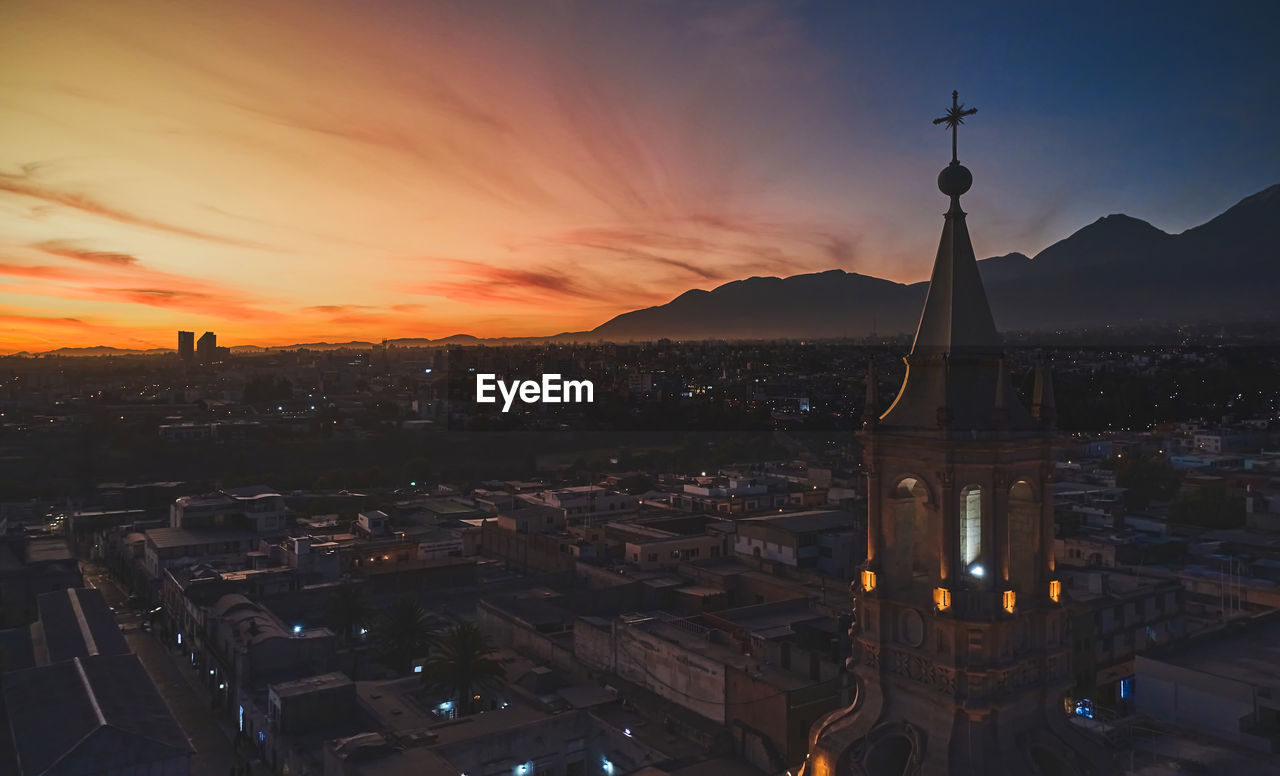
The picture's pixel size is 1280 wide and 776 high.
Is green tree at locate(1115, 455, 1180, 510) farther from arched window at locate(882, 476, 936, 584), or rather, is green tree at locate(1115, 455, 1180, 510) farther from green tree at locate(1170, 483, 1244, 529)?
arched window at locate(882, 476, 936, 584)

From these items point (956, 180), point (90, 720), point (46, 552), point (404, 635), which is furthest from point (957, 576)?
point (46, 552)

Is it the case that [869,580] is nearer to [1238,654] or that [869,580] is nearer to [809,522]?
[1238,654]

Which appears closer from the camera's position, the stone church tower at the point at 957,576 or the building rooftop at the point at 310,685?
the stone church tower at the point at 957,576

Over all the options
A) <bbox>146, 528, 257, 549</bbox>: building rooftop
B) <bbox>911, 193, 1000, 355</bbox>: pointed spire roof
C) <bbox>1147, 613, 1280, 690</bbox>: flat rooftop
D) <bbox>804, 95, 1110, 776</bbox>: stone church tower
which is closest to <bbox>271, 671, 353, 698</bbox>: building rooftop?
<bbox>804, 95, 1110, 776</bbox>: stone church tower

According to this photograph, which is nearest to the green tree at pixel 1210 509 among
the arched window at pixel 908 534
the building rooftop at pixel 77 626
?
the arched window at pixel 908 534

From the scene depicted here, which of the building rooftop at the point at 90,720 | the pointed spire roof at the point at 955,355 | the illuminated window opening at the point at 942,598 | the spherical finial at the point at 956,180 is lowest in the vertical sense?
the building rooftop at the point at 90,720

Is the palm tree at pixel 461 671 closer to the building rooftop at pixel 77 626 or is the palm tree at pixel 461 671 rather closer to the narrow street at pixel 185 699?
the narrow street at pixel 185 699
